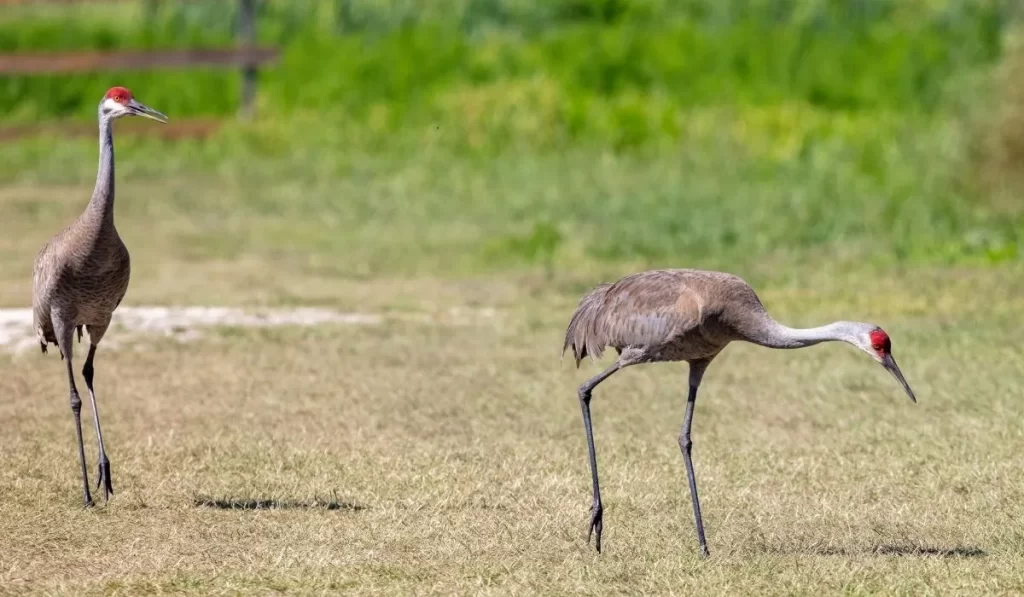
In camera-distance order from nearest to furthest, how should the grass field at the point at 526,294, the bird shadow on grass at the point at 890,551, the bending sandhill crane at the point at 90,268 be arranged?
the bird shadow on grass at the point at 890,551 → the grass field at the point at 526,294 → the bending sandhill crane at the point at 90,268

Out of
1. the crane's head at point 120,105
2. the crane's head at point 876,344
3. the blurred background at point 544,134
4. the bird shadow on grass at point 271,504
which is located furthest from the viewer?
the blurred background at point 544,134

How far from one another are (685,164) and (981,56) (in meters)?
4.44

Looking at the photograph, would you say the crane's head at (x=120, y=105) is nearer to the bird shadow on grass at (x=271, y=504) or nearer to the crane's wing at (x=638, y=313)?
the bird shadow on grass at (x=271, y=504)

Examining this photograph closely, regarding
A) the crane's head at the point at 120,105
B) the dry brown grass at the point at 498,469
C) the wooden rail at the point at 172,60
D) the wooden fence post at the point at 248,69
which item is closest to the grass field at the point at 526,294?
the dry brown grass at the point at 498,469

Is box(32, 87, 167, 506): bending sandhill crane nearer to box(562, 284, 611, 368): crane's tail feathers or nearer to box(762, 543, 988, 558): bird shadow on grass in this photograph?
box(562, 284, 611, 368): crane's tail feathers

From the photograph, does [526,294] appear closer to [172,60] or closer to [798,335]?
[798,335]

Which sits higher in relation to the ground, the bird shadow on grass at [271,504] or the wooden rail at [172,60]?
the bird shadow on grass at [271,504]

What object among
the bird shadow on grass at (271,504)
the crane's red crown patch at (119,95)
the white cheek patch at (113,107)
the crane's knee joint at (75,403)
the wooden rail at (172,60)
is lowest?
the wooden rail at (172,60)

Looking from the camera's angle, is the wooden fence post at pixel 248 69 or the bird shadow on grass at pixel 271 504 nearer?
the bird shadow on grass at pixel 271 504

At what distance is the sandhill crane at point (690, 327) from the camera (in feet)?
19.4

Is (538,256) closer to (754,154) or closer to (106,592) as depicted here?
(754,154)

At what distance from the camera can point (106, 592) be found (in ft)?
18.1

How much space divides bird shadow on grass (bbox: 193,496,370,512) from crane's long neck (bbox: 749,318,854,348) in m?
1.69

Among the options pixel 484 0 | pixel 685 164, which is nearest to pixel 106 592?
pixel 685 164
